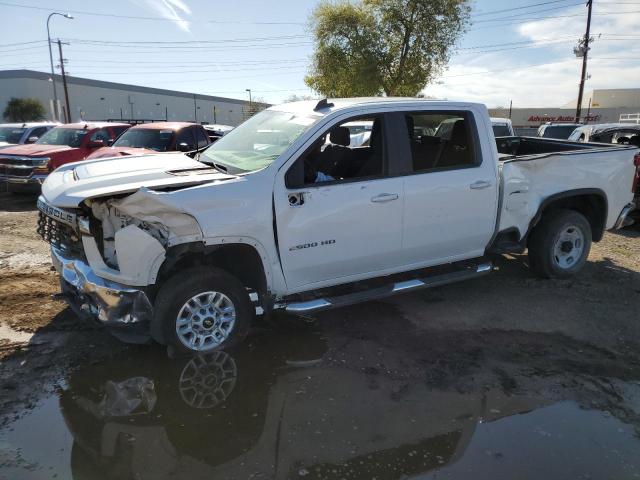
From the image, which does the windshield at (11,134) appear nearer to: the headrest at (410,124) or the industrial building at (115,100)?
the headrest at (410,124)

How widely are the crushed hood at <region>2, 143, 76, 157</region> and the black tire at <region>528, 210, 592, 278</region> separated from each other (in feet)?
31.5

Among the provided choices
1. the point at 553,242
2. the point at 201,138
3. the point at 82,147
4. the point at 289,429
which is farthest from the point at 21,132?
the point at 289,429

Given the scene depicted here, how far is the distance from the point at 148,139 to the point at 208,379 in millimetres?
8034

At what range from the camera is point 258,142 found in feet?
15.0

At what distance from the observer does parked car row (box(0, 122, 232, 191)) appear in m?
10.2

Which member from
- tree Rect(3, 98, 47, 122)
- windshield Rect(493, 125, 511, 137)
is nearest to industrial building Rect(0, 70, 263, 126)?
tree Rect(3, 98, 47, 122)

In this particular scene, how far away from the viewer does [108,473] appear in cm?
279

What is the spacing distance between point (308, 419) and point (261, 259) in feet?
4.21

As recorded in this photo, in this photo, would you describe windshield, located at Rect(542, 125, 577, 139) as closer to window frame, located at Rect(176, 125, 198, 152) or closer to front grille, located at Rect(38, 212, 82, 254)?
window frame, located at Rect(176, 125, 198, 152)

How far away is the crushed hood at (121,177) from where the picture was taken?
12.0ft

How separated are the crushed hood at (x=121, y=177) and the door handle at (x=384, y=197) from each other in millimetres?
1265

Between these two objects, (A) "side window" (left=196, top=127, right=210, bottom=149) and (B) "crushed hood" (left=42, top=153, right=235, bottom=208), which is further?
(A) "side window" (left=196, top=127, right=210, bottom=149)

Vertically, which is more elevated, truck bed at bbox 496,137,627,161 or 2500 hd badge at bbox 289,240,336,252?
truck bed at bbox 496,137,627,161

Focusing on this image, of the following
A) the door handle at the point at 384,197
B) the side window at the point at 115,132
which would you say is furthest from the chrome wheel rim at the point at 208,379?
the side window at the point at 115,132
